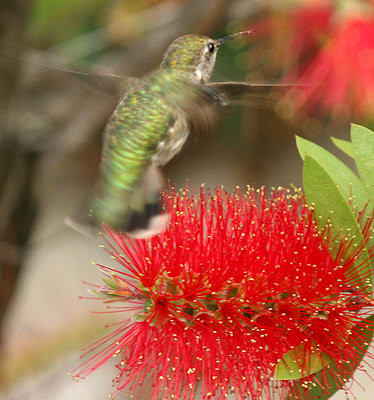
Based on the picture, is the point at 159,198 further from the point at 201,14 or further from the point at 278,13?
the point at 201,14

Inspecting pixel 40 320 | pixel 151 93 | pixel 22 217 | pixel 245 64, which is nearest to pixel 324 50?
pixel 245 64

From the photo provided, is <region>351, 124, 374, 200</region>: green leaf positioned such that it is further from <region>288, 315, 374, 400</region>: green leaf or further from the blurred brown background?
the blurred brown background

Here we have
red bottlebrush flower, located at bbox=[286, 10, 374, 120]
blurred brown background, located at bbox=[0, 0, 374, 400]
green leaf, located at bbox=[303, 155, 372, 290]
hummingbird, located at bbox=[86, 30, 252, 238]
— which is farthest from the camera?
blurred brown background, located at bbox=[0, 0, 374, 400]

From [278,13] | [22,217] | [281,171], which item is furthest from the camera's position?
[281,171]

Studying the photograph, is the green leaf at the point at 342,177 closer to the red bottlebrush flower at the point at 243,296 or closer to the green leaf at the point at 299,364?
the red bottlebrush flower at the point at 243,296

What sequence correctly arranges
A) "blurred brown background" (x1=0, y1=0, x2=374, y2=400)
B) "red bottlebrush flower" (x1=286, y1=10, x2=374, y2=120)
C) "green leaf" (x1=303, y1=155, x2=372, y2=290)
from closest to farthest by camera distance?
"green leaf" (x1=303, y1=155, x2=372, y2=290) → "red bottlebrush flower" (x1=286, y1=10, x2=374, y2=120) → "blurred brown background" (x1=0, y1=0, x2=374, y2=400)

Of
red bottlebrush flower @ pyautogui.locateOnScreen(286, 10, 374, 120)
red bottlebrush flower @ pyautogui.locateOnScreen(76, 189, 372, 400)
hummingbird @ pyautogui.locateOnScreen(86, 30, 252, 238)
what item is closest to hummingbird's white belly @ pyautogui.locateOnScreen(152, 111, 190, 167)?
hummingbird @ pyautogui.locateOnScreen(86, 30, 252, 238)

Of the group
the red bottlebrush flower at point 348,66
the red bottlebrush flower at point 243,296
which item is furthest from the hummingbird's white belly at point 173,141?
the red bottlebrush flower at point 348,66
